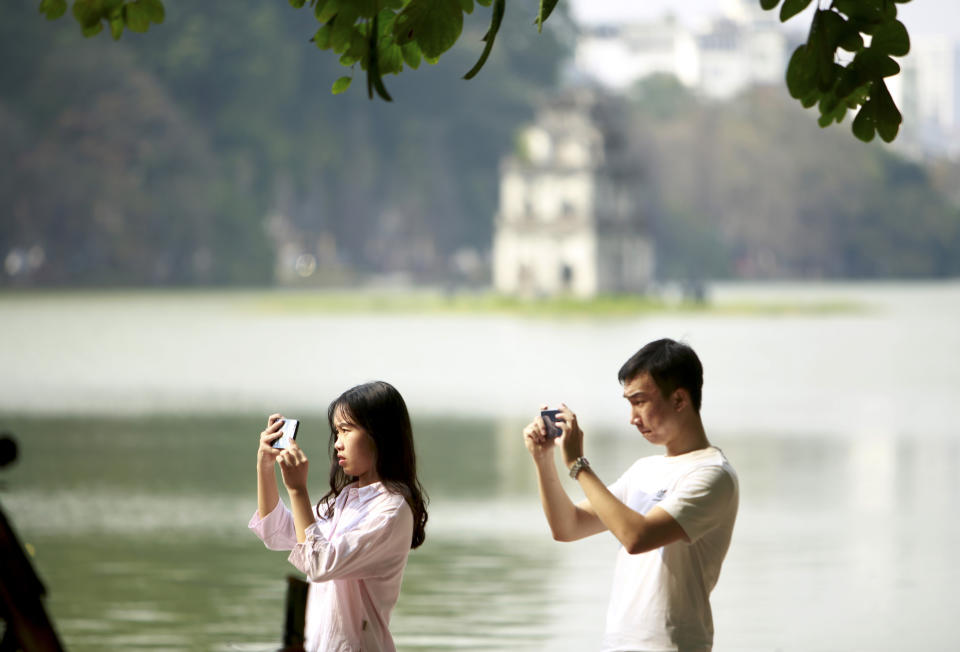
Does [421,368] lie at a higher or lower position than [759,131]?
lower

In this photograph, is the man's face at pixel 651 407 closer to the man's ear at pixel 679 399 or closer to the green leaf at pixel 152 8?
the man's ear at pixel 679 399

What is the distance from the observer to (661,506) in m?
2.31

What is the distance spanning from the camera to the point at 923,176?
221ft

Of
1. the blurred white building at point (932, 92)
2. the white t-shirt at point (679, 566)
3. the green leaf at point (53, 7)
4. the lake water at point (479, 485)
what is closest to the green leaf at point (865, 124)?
the white t-shirt at point (679, 566)

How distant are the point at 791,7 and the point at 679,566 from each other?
79 centimetres

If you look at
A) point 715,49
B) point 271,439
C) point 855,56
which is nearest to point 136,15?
point 271,439

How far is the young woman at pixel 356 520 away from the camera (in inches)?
92.0

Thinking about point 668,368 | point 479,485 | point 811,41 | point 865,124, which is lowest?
point 479,485

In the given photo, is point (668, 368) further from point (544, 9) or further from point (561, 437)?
point (544, 9)

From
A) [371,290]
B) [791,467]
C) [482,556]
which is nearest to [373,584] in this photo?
[482,556]

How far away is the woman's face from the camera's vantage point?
2.42m

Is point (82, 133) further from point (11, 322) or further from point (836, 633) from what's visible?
point (836, 633)

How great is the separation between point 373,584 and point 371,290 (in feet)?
192

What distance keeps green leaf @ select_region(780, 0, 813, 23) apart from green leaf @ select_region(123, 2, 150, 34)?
3.13ft
